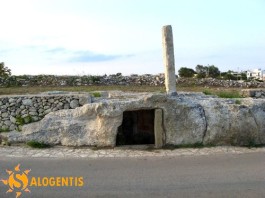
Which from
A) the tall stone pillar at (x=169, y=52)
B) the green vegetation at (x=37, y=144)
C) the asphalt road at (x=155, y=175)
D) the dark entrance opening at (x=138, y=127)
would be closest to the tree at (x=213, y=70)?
the tall stone pillar at (x=169, y=52)

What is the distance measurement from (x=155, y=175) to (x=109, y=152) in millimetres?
2492

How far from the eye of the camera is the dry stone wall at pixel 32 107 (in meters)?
11.4

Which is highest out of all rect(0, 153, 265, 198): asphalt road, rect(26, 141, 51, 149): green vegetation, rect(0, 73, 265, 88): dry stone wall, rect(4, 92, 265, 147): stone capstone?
rect(0, 73, 265, 88): dry stone wall

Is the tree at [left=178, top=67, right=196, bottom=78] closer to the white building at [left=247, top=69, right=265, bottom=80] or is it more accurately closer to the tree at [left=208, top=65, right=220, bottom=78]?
the tree at [left=208, top=65, right=220, bottom=78]

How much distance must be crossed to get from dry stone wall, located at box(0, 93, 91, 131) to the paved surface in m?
1.46

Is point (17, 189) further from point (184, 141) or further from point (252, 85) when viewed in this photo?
point (252, 85)

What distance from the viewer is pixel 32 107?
11555mm

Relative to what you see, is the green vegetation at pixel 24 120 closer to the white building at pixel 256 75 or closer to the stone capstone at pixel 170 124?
the stone capstone at pixel 170 124

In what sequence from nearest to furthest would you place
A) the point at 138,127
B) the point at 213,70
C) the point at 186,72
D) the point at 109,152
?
the point at 109,152 → the point at 138,127 → the point at 186,72 → the point at 213,70

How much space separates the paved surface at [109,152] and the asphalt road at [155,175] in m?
0.43

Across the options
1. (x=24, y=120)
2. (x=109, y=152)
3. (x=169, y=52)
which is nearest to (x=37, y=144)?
(x=24, y=120)

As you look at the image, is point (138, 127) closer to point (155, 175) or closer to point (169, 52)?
point (169, 52)

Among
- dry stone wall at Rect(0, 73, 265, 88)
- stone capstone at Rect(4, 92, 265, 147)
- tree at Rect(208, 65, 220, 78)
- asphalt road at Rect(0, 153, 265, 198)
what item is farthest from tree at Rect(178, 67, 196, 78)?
asphalt road at Rect(0, 153, 265, 198)

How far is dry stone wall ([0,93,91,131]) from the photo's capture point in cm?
1143
